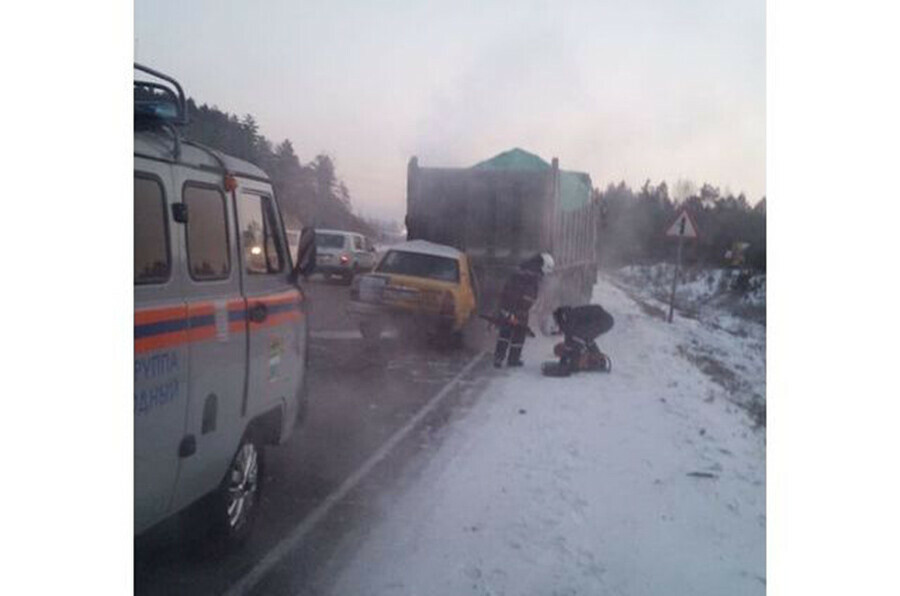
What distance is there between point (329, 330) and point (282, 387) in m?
0.28

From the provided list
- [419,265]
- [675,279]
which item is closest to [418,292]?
[419,265]

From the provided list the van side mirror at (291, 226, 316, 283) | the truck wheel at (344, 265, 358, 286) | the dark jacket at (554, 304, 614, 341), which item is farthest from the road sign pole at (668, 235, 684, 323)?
the van side mirror at (291, 226, 316, 283)

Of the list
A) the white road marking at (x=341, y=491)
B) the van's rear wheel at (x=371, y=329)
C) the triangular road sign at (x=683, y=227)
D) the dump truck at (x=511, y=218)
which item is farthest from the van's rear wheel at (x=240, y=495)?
the triangular road sign at (x=683, y=227)

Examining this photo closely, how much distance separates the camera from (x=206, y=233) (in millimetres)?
2600

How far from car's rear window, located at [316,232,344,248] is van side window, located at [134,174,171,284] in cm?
58

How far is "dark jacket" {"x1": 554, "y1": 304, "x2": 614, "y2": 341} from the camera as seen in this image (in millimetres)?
2730

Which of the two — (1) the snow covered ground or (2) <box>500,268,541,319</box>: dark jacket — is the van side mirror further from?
(1) the snow covered ground

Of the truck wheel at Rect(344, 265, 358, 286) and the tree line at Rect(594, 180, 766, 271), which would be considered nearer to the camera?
the tree line at Rect(594, 180, 766, 271)

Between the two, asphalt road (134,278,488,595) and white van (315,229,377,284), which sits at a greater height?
white van (315,229,377,284)

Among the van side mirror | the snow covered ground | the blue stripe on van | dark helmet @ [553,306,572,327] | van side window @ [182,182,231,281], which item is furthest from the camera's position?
the van side mirror

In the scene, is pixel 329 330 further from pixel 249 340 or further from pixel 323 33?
pixel 323 33
